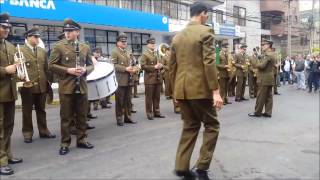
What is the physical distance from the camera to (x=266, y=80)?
1077 centimetres

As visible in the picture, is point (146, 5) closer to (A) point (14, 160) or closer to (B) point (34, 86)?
(B) point (34, 86)

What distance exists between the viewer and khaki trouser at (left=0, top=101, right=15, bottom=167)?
5996mm

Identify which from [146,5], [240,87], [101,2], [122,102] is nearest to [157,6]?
[146,5]

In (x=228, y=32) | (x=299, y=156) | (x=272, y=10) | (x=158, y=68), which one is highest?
(x=272, y=10)

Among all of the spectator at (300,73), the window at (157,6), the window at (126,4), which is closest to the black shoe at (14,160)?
the spectator at (300,73)

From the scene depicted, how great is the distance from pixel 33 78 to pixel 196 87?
3.86m

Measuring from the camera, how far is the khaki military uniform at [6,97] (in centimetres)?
607

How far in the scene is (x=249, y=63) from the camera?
16281 millimetres

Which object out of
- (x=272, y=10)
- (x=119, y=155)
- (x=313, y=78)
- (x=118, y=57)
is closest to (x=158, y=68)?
(x=118, y=57)

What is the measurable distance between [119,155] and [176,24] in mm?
22894

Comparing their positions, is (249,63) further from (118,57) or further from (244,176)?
(244,176)

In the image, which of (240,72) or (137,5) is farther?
(137,5)

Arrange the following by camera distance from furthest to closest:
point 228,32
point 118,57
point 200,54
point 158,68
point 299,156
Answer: point 228,32 < point 158,68 < point 118,57 < point 299,156 < point 200,54

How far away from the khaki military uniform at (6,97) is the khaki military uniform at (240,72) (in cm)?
1030
